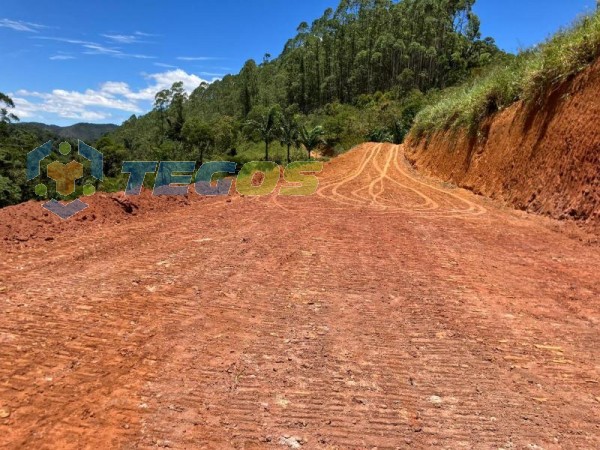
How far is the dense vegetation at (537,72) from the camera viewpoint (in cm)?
910

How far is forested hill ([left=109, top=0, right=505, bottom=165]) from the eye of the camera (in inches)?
1709

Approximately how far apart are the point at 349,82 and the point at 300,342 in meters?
65.3

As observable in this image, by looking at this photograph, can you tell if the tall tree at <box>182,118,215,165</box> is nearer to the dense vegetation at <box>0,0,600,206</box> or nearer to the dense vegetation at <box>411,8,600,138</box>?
the dense vegetation at <box>0,0,600,206</box>

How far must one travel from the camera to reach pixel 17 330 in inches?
146

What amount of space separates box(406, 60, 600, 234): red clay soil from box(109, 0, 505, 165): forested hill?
26.8 m

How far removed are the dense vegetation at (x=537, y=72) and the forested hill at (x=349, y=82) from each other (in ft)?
81.7

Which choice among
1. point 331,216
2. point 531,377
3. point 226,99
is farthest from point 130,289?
point 226,99

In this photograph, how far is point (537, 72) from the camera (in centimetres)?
1048

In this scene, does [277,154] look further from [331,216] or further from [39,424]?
[39,424]
